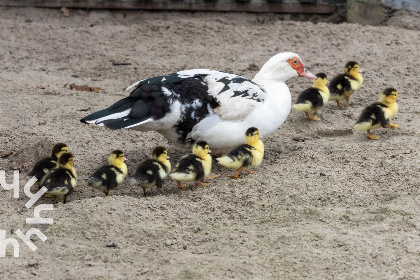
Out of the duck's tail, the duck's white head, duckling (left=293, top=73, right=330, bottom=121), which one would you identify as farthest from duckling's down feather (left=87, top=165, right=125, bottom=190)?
duckling (left=293, top=73, right=330, bottom=121)

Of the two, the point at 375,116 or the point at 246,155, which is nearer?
the point at 246,155

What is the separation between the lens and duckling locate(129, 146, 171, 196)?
5180 millimetres

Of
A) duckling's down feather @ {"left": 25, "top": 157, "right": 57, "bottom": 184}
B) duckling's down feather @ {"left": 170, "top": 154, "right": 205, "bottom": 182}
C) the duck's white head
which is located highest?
the duck's white head

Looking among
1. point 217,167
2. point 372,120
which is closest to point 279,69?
point 372,120

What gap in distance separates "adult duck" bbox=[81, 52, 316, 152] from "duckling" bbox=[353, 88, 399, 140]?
31.6 inches

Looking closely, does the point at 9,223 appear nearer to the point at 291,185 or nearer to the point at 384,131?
the point at 291,185

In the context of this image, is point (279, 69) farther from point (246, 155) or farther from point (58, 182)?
point (58, 182)

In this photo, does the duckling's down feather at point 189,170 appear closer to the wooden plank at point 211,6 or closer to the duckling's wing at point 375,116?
the duckling's wing at point 375,116

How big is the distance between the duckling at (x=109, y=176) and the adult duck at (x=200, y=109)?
0.29 metres

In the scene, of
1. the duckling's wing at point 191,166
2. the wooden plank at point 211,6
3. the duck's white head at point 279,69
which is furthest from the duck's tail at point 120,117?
the wooden plank at point 211,6

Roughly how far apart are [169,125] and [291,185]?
1.19m

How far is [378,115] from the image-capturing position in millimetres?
6250

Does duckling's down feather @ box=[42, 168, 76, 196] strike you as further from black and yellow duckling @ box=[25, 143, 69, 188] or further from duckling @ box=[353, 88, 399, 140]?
duckling @ box=[353, 88, 399, 140]

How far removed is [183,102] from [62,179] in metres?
1.23
